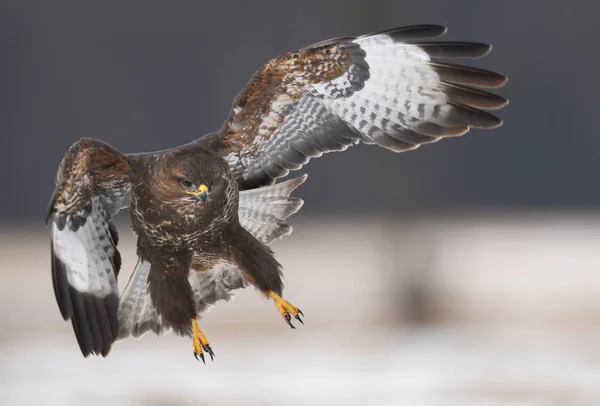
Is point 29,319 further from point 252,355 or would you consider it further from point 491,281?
point 491,281

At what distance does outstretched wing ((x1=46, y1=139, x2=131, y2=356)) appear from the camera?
5.67 metres

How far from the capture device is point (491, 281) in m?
12.3

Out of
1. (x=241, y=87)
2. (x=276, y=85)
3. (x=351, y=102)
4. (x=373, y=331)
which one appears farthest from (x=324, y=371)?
(x=276, y=85)

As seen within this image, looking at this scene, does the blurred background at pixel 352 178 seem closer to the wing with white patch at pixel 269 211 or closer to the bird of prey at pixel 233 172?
the wing with white patch at pixel 269 211

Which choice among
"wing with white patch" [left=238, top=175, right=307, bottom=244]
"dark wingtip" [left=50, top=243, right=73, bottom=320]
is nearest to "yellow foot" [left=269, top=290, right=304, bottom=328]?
"wing with white patch" [left=238, top=175, right=307, bottom=244]

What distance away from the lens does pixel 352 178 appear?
Result: 39.4 ft

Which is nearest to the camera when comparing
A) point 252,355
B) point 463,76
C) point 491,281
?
point 463,76

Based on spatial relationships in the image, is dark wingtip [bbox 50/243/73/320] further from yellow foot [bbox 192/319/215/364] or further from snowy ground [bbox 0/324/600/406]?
snowy ground [bbox 0/324/600/406]

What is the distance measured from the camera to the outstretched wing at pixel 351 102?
545 centimetres

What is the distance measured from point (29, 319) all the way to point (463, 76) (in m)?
7.38

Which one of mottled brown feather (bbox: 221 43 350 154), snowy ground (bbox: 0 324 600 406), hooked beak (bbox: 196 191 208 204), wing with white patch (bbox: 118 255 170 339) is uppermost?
mottled brown feather (bbox: 221 43 350 154)

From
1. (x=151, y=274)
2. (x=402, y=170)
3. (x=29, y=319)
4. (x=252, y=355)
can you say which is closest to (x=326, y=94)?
(x=151, y=274)

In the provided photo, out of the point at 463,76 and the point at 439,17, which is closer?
the point at 463,76

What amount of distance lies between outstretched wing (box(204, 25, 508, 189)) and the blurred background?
15.7 ft
